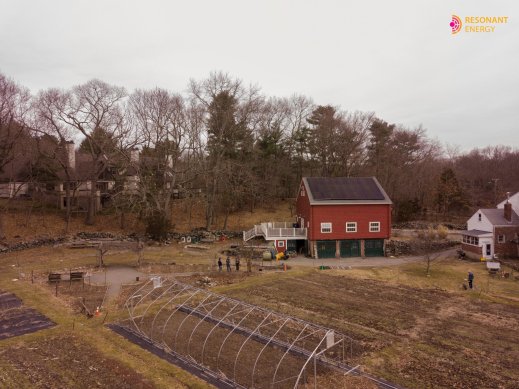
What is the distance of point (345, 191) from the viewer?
40.0 m

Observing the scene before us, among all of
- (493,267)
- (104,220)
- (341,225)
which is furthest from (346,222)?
(104,220)

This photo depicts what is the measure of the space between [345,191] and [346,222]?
3509mm

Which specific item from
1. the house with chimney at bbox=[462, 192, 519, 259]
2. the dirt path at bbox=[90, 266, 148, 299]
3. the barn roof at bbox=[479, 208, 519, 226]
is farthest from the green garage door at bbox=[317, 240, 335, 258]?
the dirt path at bbox=[90, 266, 148, 299]

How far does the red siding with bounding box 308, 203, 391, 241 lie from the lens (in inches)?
1511

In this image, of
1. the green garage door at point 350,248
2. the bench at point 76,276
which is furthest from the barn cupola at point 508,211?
the bench at point 76,276

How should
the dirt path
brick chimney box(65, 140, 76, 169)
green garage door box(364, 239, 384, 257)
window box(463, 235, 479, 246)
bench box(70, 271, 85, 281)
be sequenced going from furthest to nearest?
1. brick chimney box(65, 140, 76, 169)
2. green garage door box(364, 239, 384, 257)
3. window box(463, 235, 479, 246)
4. bench box(70, 271, 85, 281)
5. the dirt path

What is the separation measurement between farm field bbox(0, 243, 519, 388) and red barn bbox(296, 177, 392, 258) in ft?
19.0

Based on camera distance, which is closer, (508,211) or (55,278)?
(55,278)

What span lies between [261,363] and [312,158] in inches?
1984

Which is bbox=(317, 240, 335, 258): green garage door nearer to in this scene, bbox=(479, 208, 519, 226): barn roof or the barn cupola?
bbox=(479, 208, 519, 226): barn roof

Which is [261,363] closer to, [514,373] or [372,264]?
[514,373]

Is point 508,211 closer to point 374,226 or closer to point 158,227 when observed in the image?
point 374,226

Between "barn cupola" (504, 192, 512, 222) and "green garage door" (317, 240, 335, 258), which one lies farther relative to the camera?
"green garage door" (317, 240, 335, 258)

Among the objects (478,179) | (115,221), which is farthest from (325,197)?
(478,179)
